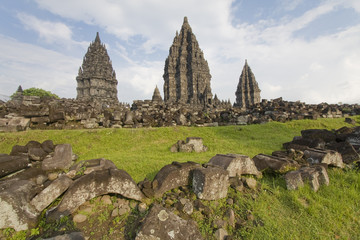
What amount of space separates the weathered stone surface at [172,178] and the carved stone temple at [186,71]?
A: 40.6 m

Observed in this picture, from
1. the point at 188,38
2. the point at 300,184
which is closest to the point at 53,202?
the point at 300,184

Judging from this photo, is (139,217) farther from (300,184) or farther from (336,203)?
(336,203)

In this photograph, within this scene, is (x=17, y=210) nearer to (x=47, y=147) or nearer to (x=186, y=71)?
(x=47, y=147)

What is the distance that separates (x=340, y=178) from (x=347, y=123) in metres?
12.2

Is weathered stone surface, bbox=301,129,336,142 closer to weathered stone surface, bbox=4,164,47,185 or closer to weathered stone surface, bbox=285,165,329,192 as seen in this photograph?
weathered stone surface, bbox=285,165,329,192

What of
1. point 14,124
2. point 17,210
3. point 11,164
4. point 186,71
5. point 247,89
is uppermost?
point 186,71

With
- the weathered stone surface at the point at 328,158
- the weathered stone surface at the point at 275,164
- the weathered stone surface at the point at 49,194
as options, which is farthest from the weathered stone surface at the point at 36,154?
the weathered stone surface at the point at 328,158

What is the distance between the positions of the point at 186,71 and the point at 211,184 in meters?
47.2

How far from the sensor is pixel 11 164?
3613 millimetres

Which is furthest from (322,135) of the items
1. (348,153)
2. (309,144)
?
(348,153)

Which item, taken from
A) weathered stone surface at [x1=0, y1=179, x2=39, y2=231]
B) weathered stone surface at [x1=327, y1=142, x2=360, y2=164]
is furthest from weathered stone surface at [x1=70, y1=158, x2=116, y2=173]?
weathered stone surface at [x1=327, y1=142, x2=360, y2=164]

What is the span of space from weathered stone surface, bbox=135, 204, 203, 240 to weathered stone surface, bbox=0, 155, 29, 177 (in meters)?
3.70

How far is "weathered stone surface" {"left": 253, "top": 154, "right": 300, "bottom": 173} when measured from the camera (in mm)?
3611

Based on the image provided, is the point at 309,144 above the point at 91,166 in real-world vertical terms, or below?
below
